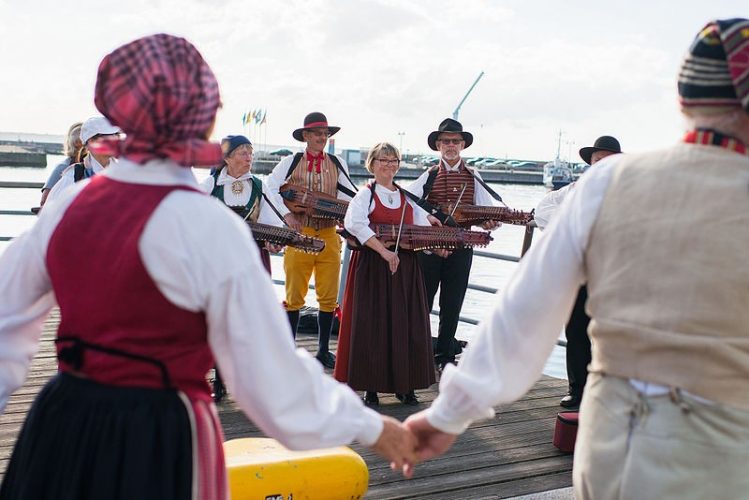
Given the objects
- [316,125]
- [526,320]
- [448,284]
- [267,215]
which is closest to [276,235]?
[267,215]

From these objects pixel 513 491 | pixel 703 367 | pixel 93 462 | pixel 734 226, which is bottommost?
pixel 513 491

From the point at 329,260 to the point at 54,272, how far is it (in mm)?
4303

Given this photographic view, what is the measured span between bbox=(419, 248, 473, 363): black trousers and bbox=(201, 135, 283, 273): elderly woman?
146cm

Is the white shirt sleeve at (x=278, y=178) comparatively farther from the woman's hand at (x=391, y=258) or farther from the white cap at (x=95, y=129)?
the white cap at (x=95, y=129)

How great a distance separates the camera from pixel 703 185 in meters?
1.59

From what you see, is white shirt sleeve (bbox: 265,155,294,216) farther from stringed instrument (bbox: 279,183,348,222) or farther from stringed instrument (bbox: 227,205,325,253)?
stringed instrument (bbox: 227,205,325,253)

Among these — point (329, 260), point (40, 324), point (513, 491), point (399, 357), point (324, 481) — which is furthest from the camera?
point (329, 260)

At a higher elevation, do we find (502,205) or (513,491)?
(502,205)

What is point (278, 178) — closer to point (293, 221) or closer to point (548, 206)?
point (293, 221)

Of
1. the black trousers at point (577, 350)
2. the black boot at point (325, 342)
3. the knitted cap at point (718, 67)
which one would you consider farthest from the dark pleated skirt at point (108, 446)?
the black boot at point (325, 342)

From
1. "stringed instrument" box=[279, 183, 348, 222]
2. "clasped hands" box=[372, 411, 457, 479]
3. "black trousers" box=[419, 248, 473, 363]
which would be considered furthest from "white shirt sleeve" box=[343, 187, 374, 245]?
"clasped hands" box=[372, 411, 457, 479]

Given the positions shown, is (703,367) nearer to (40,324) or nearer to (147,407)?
(147,407)

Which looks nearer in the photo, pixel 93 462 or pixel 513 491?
pixel 93 462

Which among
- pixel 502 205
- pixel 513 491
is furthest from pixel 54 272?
pixel 502 205
